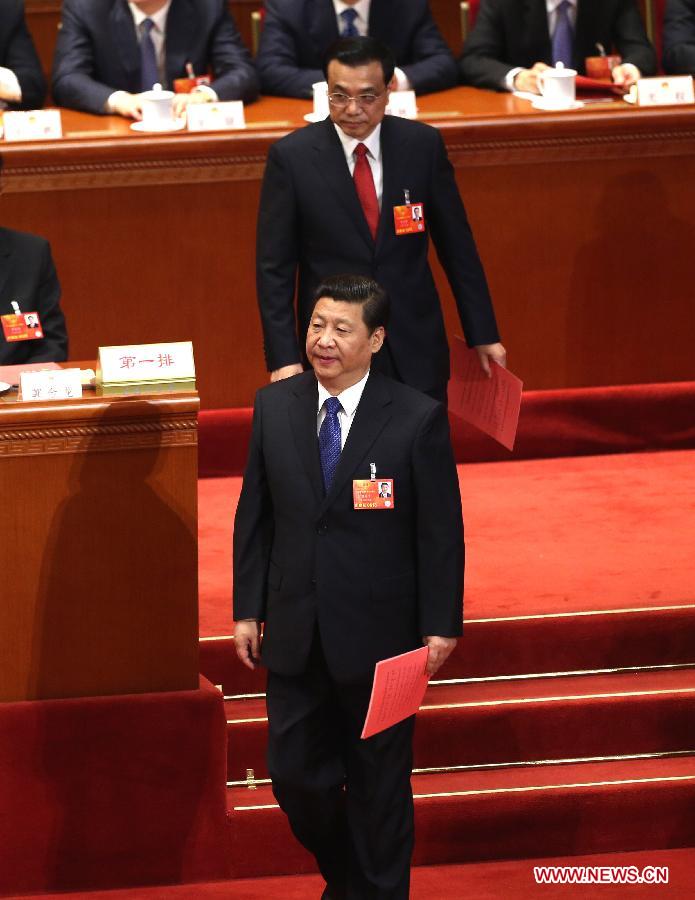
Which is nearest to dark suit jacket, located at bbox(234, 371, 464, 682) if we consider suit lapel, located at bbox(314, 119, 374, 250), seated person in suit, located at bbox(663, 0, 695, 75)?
suit lapel, located at bbox(314, 119, 374, 250)

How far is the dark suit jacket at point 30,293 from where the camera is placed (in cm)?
370

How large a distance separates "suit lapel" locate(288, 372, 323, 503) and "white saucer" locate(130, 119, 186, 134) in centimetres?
198

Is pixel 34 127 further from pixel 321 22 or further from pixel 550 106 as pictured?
pixel 550 106

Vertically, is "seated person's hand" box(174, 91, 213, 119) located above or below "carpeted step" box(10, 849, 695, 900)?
above

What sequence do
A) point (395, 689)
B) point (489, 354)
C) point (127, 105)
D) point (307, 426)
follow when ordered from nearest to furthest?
point (395, 689) → point (307, 426) → point (489, 354) → point (127, 105)

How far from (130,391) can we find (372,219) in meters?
0.76

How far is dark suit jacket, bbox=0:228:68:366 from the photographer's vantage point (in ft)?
12.1

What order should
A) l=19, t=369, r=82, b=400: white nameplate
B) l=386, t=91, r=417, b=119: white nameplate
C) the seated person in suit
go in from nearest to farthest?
l=19, t=369, r=82, b=400: white nameplate
l=386, t=91, r=417, b=119: white nameplate
the seated person in suit

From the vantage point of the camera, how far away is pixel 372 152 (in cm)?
371

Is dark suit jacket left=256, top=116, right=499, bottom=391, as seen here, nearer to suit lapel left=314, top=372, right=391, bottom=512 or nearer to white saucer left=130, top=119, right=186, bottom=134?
suit lapel left=314, top=372, right=391, bottom=512

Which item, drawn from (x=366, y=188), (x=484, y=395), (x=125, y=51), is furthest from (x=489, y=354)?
(x=125, y=51)

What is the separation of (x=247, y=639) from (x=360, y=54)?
128 centimetres

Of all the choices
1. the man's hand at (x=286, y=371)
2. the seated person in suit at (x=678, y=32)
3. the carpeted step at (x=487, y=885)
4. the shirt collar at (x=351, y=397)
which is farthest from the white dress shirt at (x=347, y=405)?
the seated person in suit at (x=678, y=32)

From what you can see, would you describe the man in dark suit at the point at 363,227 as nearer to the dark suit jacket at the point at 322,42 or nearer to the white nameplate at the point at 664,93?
the white nameplate at the point at 664,93
